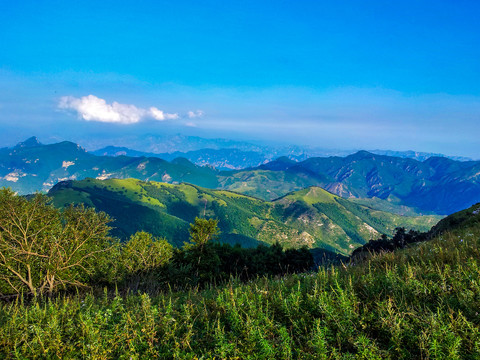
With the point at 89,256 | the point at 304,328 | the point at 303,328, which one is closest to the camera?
the point at 304,328

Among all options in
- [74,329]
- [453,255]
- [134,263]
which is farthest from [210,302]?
[134,263]

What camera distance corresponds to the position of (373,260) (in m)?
11.6

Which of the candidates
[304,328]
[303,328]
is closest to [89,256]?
[303,328]

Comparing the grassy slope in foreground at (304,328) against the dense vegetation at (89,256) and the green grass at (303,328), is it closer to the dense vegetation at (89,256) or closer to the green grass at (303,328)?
the green grass at (303,328)

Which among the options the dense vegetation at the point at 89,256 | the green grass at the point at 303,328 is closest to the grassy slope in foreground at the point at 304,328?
the green grass at the point at 303,328

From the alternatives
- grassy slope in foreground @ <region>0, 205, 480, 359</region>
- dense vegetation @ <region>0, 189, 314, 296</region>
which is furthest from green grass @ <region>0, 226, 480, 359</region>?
dense vegetation @ <region>0, 189, 314, 296</region>

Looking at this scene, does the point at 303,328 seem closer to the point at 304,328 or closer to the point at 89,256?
the point at 304,328

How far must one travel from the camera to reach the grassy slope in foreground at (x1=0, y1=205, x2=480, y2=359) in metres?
5.77

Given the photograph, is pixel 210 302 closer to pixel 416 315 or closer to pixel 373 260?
pixel 416 315

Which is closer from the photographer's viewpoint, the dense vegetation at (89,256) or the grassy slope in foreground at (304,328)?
the grassy slope in foreground at (304,328)

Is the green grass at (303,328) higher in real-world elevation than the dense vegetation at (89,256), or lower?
higher

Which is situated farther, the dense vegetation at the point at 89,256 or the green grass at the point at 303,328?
the dense vegetation at the point at 89,256

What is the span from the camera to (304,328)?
685cm

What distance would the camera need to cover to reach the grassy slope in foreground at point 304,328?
5.77 metres
